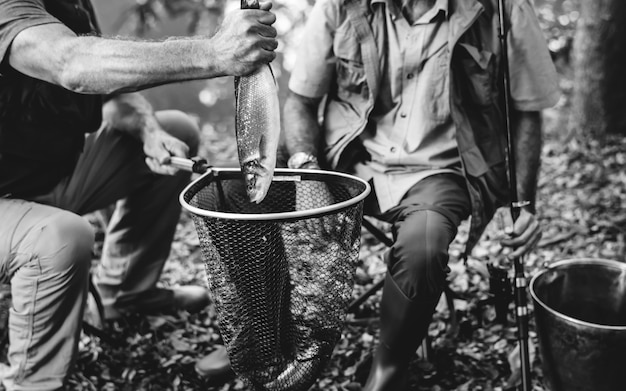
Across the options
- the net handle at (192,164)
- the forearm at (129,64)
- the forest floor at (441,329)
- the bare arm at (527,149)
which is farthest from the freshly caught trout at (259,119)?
the forest floor at (441,329)

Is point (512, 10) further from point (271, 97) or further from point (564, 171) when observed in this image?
point (564, 171)

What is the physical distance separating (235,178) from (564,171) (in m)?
3.13

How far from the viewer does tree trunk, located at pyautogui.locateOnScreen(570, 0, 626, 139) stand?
4.38m

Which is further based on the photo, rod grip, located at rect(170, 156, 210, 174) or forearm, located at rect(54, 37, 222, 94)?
rod grip, located at rect(170, 156, 210, 174)

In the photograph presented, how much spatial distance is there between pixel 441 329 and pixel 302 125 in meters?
1.22

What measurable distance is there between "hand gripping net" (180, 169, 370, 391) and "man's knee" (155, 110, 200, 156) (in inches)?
39.5

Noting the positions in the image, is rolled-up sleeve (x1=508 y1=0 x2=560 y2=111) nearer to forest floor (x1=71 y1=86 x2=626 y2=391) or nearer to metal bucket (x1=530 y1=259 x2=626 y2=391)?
metal bucket (x1=530 y1=259 x2=626 y2=391)

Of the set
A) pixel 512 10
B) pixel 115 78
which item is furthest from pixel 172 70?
pixel 512 10

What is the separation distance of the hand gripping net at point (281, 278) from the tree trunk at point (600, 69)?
323 centimetres

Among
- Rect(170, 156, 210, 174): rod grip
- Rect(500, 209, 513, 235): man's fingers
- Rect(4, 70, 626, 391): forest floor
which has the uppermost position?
Rect(170, 156, 210, 174): rod grip

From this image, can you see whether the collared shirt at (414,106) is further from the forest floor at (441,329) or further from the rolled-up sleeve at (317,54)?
the forest floor at (441,329)

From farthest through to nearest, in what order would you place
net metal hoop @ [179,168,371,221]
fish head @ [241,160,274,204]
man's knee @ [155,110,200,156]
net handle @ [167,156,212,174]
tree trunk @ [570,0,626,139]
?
1. tree trunk @ [570,0,626,139]
2. man's knee @ [155,110,200,156]
3. net handle @ [167,156,212,174]
4. fish head @ [241,160,274,204]
5. net metal hoop @ [179,168,371,221]

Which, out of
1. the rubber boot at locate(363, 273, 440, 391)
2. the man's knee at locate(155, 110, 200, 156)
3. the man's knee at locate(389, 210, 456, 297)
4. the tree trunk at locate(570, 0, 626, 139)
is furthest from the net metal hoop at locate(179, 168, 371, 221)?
the tree trunk at locate(570, 0, 626, 139)

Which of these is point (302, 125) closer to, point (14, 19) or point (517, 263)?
point (517, 263)
